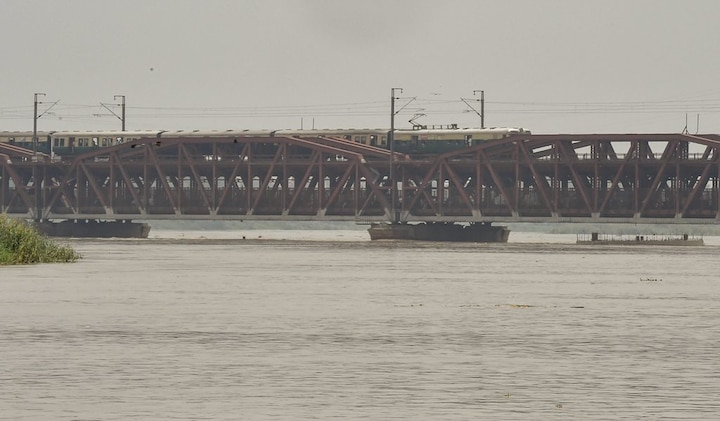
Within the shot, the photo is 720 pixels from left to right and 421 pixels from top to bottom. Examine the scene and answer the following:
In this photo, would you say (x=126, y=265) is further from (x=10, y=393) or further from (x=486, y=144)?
(x=486, y=144)

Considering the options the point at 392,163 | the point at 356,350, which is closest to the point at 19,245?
the point at 356,350

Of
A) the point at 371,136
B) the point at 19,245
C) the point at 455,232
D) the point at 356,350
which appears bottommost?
the point at 455,232

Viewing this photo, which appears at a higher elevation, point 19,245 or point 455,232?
point 19,245

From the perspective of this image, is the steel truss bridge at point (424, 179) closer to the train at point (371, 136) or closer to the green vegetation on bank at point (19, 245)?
the train at point (371, 136)

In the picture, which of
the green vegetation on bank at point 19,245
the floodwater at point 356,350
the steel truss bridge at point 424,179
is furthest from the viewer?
the steel truss bridge at point 424,179

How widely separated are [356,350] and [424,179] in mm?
143453

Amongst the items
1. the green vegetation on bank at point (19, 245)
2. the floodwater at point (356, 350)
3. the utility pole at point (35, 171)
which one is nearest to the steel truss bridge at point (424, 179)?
the utility pole at point (35, 171)

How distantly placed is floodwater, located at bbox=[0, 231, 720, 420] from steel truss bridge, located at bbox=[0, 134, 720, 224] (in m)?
102

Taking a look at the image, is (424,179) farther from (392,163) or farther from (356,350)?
(356,350)

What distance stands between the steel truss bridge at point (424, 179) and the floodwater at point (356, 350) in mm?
101704

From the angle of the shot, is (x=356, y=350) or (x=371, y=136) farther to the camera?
(x=371, y=136)

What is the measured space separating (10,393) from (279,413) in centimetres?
512

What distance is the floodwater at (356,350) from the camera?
26.6m

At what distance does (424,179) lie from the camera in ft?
589
